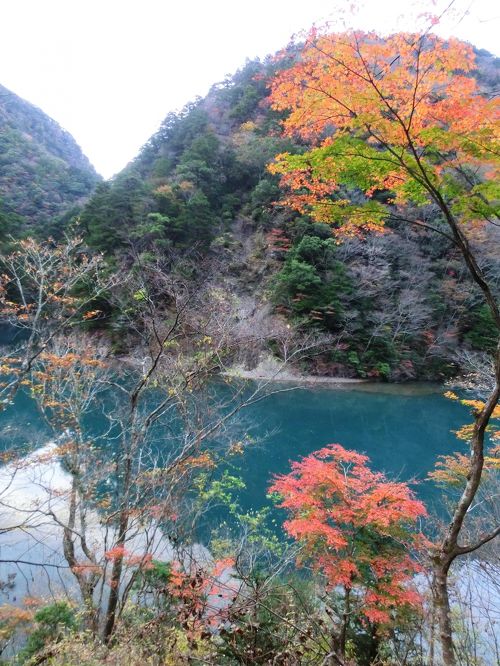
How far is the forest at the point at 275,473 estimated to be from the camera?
2.46m

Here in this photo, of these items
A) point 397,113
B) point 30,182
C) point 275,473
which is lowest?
point 275,473

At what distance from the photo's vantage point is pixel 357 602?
3955mm

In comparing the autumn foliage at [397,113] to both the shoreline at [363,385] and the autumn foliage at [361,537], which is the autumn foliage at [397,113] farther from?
the shoreline at [363,385]

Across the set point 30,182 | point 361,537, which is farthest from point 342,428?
point 30,182

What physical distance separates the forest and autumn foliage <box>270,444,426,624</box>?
24mm

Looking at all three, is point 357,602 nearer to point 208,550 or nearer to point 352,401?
point 208,550

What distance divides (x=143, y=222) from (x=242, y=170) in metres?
8.41

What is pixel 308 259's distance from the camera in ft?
65.5

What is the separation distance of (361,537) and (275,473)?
5254mm

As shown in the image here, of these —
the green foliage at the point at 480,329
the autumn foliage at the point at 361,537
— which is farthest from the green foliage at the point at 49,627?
the green foliage at the point at 480,329

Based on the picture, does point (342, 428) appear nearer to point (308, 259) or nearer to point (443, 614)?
point (308, 259)

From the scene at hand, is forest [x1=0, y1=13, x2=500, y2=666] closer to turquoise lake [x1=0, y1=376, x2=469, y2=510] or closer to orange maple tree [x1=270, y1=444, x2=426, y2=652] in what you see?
orange maple tree [x1=270, y1=444, x2=426, y2=652]

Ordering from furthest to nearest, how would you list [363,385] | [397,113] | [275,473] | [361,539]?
1. [363,385]
2. [275,473]
3. [361,539]
4. [397,113]

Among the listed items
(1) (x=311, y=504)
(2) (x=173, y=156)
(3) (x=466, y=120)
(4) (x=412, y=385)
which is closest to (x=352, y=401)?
(4) (x=412, y=385)
